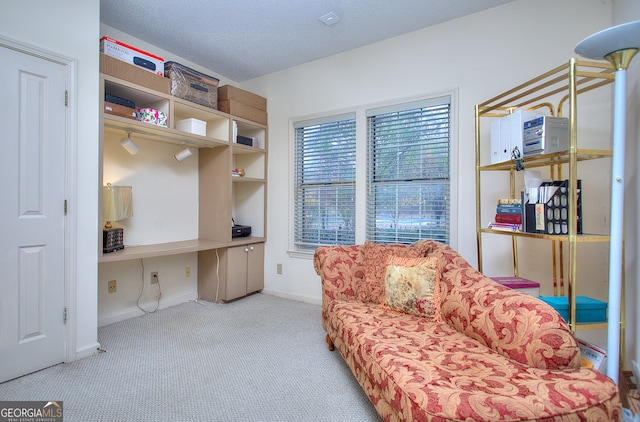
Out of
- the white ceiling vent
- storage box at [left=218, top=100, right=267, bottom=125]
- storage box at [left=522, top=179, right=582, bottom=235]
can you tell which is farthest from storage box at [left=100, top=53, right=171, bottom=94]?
storage box at [left=522, top=179, right=582, bottom=235]

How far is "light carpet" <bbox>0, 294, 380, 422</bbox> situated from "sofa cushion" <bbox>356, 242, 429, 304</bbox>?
0.49 meters

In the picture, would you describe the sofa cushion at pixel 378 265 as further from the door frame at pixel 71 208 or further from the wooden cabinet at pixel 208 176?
the door frame at pixel 71 208

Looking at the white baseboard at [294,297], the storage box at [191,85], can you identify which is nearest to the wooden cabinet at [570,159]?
the white baseboard at [294,297]

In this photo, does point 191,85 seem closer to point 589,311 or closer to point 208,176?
point 208,176

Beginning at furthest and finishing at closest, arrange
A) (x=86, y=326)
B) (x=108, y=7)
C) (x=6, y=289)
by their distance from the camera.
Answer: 1. (x=108, y=7)
2. (x=86, y=326)
3. (x=6, y=289)

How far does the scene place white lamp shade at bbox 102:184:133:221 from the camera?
96.8 inches

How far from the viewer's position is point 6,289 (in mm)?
1770

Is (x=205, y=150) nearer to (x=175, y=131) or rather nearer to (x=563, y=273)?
(x=175, y=131)

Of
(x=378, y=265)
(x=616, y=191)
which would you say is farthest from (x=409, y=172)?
(x=616, y=191)

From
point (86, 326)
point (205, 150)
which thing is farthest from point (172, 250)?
point (205, 150)

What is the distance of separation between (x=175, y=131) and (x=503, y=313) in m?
2.76

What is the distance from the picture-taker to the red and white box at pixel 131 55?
2350 mm

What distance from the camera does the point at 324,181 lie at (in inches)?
131

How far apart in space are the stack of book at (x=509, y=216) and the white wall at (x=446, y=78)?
579 mm
